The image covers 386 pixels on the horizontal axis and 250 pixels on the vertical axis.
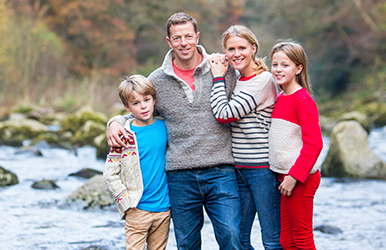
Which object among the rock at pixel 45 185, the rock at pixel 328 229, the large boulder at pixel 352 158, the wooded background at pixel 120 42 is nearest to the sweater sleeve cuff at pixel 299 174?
the rock at pixel 328 229

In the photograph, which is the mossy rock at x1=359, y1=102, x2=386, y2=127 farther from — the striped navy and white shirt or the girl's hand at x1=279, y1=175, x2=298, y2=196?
the girl's hand at x1=279, y1=175, x2=298, y2=196

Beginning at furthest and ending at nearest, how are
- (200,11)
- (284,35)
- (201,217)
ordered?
(200,11)
(284,35)
(201,217)

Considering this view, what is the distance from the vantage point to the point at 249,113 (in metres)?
2.89

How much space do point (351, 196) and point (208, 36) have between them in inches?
1014

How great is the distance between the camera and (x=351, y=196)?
682 centimetres

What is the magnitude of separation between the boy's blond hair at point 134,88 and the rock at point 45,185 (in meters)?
4.72

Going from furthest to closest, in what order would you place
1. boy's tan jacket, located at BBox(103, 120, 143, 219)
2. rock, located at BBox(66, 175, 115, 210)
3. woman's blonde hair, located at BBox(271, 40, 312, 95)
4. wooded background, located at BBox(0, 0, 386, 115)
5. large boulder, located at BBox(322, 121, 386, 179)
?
wooded background, located at BBox(0, 0, 386, 115)
large boulder, located at BBox(322, 121, 386, 179)
rock, located at BBox(66, 175, 115, 210)
boy's tan jacket, located at BBox(103, 120, 143, 219)
woman's blonde hair, located at BBox(271, 40, 312, 95)

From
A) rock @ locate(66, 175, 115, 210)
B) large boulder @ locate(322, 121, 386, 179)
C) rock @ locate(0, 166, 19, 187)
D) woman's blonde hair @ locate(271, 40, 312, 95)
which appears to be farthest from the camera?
large boulder @ locate(322, 121, 386, 179)

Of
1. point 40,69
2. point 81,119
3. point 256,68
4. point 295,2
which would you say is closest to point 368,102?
point 295,2

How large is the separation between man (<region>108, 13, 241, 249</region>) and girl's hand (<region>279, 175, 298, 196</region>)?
34 cm

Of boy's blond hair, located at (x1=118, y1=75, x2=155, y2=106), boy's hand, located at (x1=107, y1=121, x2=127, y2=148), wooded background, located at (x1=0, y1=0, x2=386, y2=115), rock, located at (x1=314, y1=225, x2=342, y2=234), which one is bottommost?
rock, located at (x1=314, y1=225, x2=342, y2=234)

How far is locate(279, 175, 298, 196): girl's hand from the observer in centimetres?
270

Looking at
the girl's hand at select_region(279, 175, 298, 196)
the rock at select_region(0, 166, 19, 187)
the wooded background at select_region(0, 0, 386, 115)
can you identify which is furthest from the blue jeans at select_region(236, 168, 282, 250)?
the wooded background at select_region(0, 0, 386, 115)

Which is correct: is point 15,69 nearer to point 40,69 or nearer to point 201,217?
point 40,69
